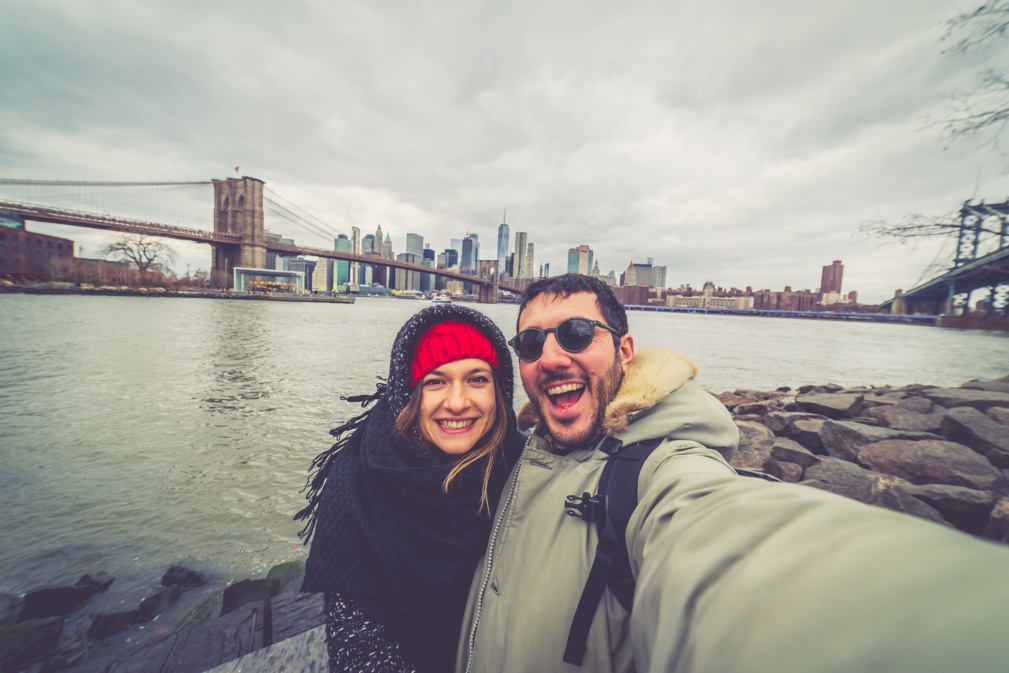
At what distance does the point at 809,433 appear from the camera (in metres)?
5.11

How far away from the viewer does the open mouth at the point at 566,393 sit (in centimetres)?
196

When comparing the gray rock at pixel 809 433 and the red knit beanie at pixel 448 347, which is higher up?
the red knit beanie at pixel 448 347

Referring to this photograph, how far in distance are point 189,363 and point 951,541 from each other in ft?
51.8

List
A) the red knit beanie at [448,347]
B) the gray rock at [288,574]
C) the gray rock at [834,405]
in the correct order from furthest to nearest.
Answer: the gray rock at [834,405] → the gray rock at [288,574] → the red knit beanie at [448,347]

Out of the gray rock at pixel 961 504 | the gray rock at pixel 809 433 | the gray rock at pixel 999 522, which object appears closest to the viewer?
the gray rock at pixel 999 522

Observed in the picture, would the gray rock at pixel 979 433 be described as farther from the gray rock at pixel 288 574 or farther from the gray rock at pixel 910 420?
the gray rock at pixel 288 574

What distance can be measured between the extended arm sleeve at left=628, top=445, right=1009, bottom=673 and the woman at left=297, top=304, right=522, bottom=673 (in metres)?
1.19

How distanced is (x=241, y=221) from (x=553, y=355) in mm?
67366

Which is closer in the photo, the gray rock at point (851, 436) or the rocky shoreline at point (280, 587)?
the rocky shoreline at point (280, 587)

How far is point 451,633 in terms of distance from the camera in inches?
72.8

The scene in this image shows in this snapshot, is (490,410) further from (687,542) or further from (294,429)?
(294,429)

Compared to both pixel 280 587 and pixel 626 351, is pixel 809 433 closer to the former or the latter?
pixel 626 351

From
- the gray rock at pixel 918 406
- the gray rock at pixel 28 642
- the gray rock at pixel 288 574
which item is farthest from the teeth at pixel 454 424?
the gray rock at pixel 918 406

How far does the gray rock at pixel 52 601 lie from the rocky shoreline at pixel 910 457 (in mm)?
6597
